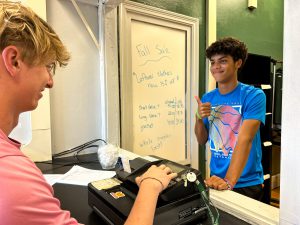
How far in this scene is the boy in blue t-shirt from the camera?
1.27m

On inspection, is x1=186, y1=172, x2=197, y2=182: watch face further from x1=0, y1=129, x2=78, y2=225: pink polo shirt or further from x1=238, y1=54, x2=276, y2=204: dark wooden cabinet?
x1=238, y1=54, x2=276, y2=204: dark wooden cabinet

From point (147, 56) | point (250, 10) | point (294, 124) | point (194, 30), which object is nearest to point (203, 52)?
point (194, 30)

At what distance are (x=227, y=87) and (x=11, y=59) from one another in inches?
48.9

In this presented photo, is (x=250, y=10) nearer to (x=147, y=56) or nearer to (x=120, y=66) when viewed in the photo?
(x=147, y=56)

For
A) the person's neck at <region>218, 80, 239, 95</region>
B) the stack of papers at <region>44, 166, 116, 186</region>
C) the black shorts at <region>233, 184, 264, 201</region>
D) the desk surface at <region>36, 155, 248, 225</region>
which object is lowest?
the black shorts at <region>233, 184, 264, 201</region>

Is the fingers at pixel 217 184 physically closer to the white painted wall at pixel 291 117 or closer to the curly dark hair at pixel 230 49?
the white painted wall at pixel 291 117

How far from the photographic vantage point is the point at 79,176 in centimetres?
120

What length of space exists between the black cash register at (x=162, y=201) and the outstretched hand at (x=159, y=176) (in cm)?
2

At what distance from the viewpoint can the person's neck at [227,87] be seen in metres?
1.46

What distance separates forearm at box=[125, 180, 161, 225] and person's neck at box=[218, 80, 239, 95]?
994 mm

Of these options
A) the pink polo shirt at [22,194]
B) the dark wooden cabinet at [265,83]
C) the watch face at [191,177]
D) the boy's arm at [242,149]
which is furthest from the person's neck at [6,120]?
the dark wooden cabinet at [265,83]

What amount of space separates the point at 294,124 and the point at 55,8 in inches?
57.9

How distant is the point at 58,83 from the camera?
1549 mm

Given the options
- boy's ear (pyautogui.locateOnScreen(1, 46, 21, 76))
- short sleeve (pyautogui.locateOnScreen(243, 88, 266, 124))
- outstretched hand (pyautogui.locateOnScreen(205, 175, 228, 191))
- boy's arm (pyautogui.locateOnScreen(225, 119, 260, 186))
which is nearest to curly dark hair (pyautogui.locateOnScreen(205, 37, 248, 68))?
short sleeve (pyautogui.locateOnScreen(243, 88, 266, 124))
